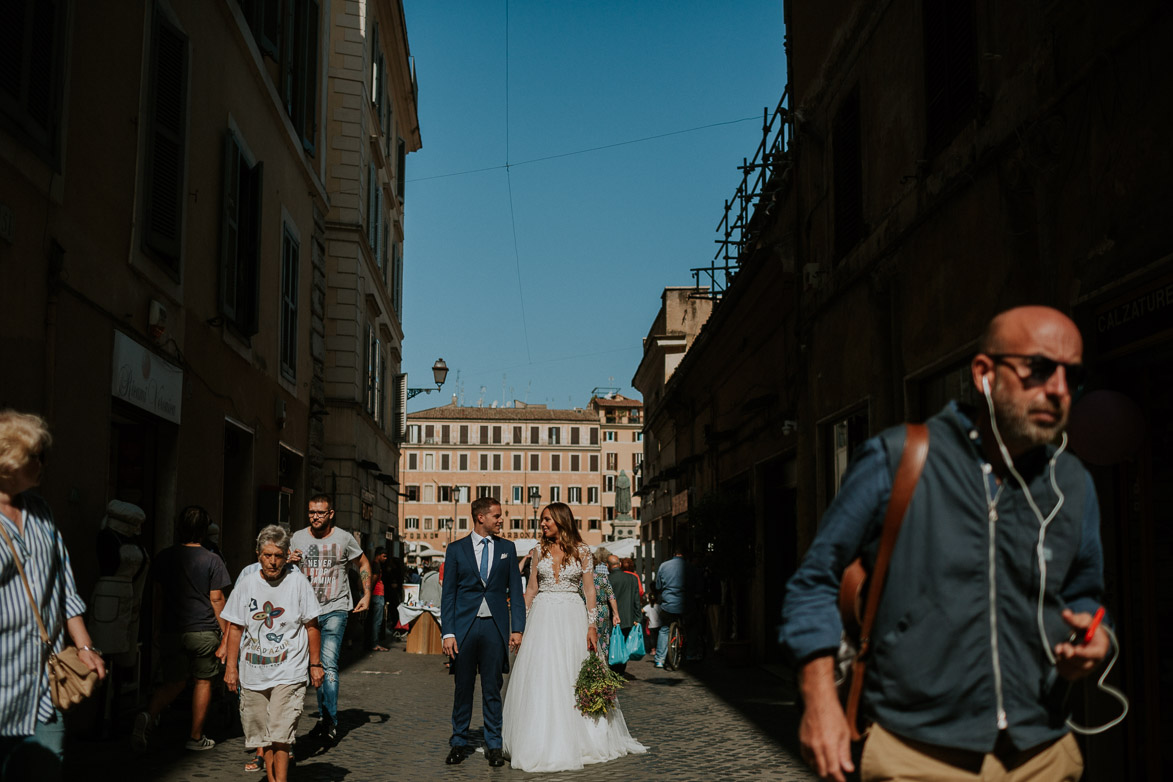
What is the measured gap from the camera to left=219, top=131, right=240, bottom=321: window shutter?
13055 mm

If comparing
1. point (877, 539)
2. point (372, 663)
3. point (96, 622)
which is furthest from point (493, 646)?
point (372, 663)

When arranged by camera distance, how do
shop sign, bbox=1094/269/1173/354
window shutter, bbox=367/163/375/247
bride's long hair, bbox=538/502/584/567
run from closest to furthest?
1. shop sign, bbox=1094/269/1173/354
2. bride's long hair, bbox=538/502/584/567
3. window shutter, bbox=367/163/375/247

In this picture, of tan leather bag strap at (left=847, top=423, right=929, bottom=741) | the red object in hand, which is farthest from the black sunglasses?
the red object in hand

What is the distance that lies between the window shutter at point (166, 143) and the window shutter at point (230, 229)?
1.62 meters

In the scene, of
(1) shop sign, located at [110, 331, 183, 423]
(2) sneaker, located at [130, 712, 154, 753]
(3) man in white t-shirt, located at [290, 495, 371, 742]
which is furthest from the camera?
(3) man in white t-shirt, located at [290, 495, 371, 742]

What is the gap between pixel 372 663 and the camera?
17656mm

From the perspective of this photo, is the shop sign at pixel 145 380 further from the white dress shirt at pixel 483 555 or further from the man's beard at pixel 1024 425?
the man's beard at pixel 1024 425

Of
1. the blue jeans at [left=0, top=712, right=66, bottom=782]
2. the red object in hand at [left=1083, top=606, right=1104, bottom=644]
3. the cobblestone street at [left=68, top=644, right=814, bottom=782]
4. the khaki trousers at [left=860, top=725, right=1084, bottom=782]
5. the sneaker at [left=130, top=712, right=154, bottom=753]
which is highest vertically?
the red object in hand at [left=1083, top=606, right=1104, bottom=644]

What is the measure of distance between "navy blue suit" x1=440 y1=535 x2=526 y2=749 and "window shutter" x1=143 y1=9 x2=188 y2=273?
409 centimetres

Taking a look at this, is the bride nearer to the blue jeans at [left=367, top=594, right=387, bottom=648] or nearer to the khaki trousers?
the khaki trousers

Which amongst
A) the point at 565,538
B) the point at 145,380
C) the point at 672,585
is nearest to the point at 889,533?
the point at 565,538

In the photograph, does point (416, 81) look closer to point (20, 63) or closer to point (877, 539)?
point (20, 63)

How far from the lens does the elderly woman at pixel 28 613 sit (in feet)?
12.5

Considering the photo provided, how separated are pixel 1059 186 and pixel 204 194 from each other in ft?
27.2
